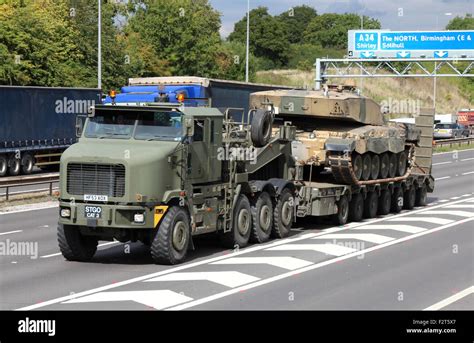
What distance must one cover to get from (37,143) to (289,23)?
97.9 metres

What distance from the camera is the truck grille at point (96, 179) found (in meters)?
16.4

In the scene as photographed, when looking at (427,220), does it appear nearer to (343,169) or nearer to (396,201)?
(396,201)

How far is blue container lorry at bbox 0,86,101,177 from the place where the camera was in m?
→ 36.3

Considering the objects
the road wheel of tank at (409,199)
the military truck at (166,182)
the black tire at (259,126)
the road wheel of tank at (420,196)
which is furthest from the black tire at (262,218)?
the road wheel of tank at (420,196)

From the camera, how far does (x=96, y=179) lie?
16.5 meters

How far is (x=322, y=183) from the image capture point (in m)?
24.5

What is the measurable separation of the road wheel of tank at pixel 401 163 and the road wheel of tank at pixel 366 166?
2.42 metres

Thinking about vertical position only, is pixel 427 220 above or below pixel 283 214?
below

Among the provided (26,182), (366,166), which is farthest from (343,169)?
(26,182)

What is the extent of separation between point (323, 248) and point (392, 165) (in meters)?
8.43

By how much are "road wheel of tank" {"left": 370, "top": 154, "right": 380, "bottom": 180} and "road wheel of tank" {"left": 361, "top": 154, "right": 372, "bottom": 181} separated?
0.22 meters

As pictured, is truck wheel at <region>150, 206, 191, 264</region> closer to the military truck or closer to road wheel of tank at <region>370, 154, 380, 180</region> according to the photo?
the military truck
